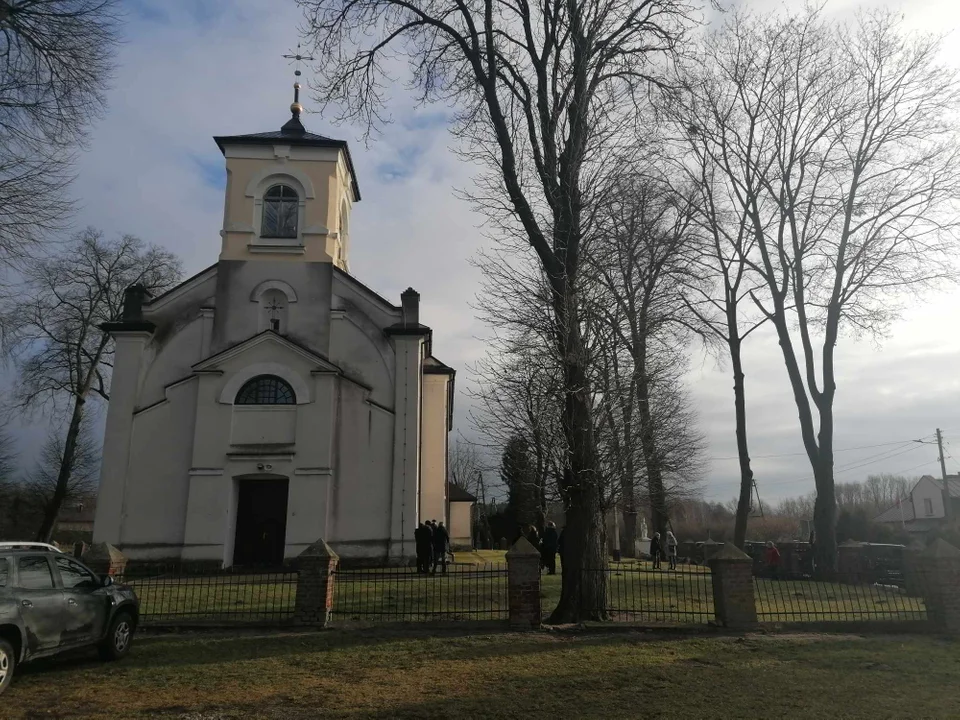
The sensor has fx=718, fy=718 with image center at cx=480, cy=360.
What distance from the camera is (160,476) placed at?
65.6 ft

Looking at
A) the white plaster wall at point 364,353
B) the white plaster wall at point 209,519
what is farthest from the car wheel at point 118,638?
the white plaster wall at point 364,353

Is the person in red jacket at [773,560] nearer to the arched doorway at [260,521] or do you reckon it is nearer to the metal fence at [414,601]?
the metal fence at [414,601]

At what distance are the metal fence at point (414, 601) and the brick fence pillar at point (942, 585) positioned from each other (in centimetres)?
684

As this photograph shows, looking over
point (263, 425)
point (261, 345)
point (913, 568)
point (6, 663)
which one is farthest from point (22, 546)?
point (913, 568)

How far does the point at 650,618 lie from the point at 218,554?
12.1 metres

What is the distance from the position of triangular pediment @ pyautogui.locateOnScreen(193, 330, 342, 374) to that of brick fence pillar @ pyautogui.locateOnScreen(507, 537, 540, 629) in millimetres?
10663

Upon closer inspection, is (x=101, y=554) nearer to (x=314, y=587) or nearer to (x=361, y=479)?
(x=314, y=587)

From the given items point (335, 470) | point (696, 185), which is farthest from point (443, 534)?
point (696, 185)

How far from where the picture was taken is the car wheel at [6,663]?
7.05 m

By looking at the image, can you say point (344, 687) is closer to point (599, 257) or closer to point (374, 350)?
point (599, 257)

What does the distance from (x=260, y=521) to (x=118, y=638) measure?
11.1 m

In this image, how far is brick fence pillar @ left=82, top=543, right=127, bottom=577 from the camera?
11.7 metres

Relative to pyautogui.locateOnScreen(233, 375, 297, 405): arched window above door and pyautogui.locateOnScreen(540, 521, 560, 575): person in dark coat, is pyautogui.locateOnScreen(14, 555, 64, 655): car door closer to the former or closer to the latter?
A: pyautogui.locateOnScreen(233, 375, 297, 405): arched window above door

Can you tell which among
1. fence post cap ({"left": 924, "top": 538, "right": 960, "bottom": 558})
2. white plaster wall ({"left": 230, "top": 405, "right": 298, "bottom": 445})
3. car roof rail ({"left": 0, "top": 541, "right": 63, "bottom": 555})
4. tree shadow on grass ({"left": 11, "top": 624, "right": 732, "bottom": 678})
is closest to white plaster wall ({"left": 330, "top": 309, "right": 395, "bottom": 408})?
white plaster wall ({"left": 230, "top": 405, "right": 298, "bottom": 445})
